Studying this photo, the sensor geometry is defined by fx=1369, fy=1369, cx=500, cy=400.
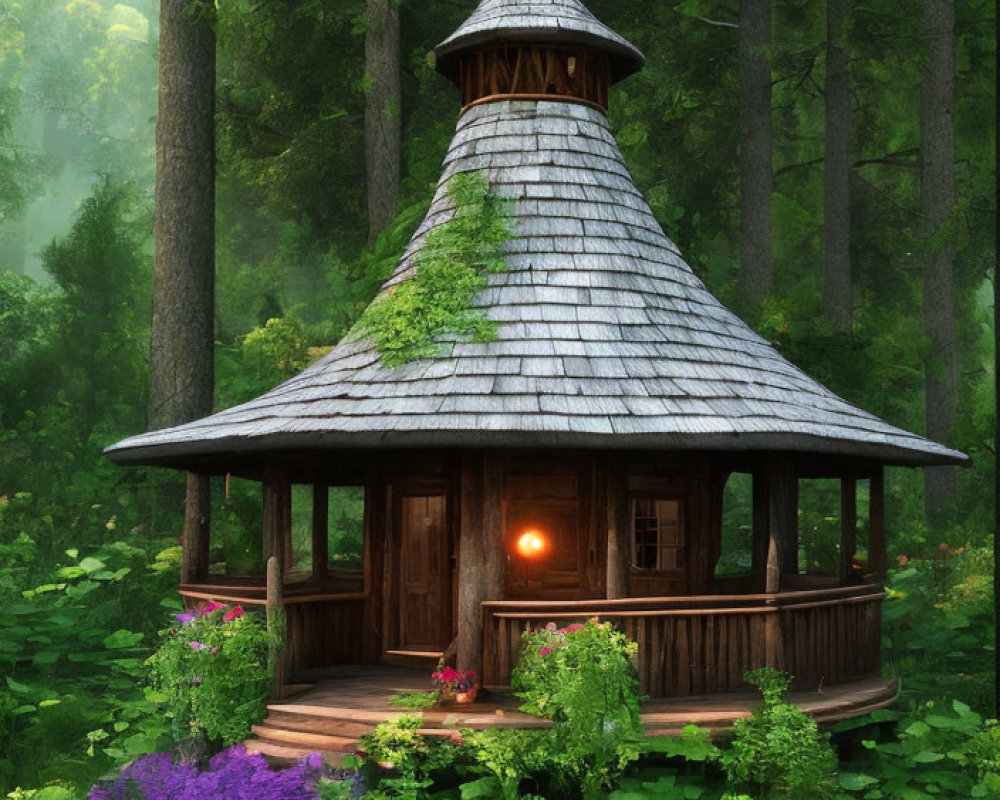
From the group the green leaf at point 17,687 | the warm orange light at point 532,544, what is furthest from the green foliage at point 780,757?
the green leaf at point 17,687

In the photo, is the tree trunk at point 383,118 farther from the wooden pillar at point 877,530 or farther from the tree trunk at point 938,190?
the wooden pillar at point 877,530

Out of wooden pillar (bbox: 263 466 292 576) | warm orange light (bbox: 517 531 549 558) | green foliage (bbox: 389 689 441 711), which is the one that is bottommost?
green foliage (bbox: 389 689 441 711)

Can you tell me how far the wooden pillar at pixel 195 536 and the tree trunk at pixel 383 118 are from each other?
684 centimetres

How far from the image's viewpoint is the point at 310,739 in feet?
34.7

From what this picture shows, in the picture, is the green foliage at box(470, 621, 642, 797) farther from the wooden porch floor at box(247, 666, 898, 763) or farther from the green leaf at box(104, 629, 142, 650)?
the green leaf at box(104, 629, 142, 650)

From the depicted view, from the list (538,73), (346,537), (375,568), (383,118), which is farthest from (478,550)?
(383,118)

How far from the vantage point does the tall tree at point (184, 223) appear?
17984mm

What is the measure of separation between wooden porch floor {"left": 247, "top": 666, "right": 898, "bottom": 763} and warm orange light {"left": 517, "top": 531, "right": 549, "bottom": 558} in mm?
1806

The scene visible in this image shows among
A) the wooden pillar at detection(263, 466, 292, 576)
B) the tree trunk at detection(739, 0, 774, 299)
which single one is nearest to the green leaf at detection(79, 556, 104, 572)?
the wooden pillar at detection(263, 466, 292, 576)

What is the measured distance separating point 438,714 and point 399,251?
982 cm

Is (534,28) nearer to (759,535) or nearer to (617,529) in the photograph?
(617,529)

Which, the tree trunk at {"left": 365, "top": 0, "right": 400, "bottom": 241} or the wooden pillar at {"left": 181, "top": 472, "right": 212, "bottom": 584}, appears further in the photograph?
the tree trunk at {"left": 365, "top": 0, "right": 400, "bottom": 241}

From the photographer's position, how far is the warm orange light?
526 inches

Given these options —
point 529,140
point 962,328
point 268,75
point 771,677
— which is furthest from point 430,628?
point 962,328
